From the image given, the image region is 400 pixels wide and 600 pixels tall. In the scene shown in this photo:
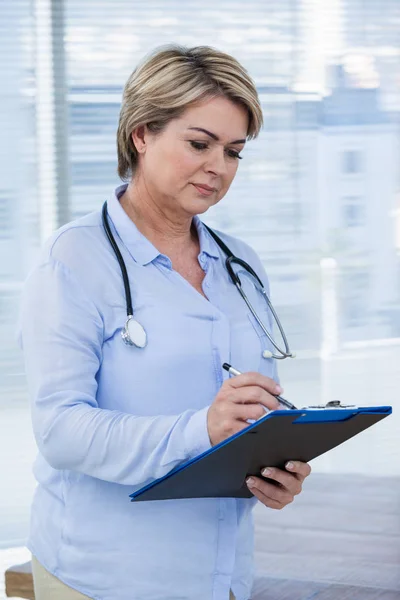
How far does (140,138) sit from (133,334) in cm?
33

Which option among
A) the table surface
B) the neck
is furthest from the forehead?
the table surface

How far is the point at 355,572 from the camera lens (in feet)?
9.55

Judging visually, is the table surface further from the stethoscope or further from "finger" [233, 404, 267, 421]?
"finger" [233, 404, 267, 421]

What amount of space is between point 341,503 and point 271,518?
0.28 meters

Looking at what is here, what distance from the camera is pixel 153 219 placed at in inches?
59.1

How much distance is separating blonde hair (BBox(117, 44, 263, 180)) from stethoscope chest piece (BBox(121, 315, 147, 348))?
301mm

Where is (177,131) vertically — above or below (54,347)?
above

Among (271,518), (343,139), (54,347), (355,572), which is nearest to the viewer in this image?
(54,347)

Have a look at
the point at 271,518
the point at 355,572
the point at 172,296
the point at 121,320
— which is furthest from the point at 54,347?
the point at 271,518

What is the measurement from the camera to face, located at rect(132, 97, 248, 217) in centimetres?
141

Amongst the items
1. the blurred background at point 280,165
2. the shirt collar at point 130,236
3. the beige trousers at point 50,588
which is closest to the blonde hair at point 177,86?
the shirt collar at point 130,236

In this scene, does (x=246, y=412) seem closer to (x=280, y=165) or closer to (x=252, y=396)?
(x=252, y=396)

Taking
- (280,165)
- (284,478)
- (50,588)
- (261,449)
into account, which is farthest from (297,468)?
(280,165)

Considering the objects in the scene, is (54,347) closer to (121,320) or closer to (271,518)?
(121,320)
